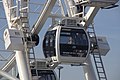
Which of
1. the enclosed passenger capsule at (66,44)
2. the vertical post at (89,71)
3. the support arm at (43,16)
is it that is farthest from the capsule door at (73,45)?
the vertical post at (89,71)

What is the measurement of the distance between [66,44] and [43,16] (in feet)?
6.45

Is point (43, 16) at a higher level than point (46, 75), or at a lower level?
higher

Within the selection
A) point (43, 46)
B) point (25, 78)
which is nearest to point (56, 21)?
point (43, 46)

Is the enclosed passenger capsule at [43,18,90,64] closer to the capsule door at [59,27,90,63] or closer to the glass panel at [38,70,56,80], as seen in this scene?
the capsule door at [59,27,90,63]

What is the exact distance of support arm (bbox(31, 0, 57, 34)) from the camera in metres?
20.9

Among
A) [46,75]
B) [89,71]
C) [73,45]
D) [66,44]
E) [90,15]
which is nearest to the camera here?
[66,44]

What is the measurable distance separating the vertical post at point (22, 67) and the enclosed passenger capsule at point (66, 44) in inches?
52.6

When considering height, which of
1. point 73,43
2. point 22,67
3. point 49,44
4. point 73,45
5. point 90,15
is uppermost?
point 90,15

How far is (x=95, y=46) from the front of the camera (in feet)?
76.3

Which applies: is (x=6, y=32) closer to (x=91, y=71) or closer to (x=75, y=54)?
(x=75, y=54)

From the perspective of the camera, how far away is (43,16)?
70.9 feet

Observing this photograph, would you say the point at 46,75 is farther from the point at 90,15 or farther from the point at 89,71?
the point at 90,15

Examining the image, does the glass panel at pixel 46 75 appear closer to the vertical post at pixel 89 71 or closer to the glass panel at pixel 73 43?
the vertical post at pixel 89 71

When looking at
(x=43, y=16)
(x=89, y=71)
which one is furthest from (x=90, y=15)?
(x=89, y=71)
